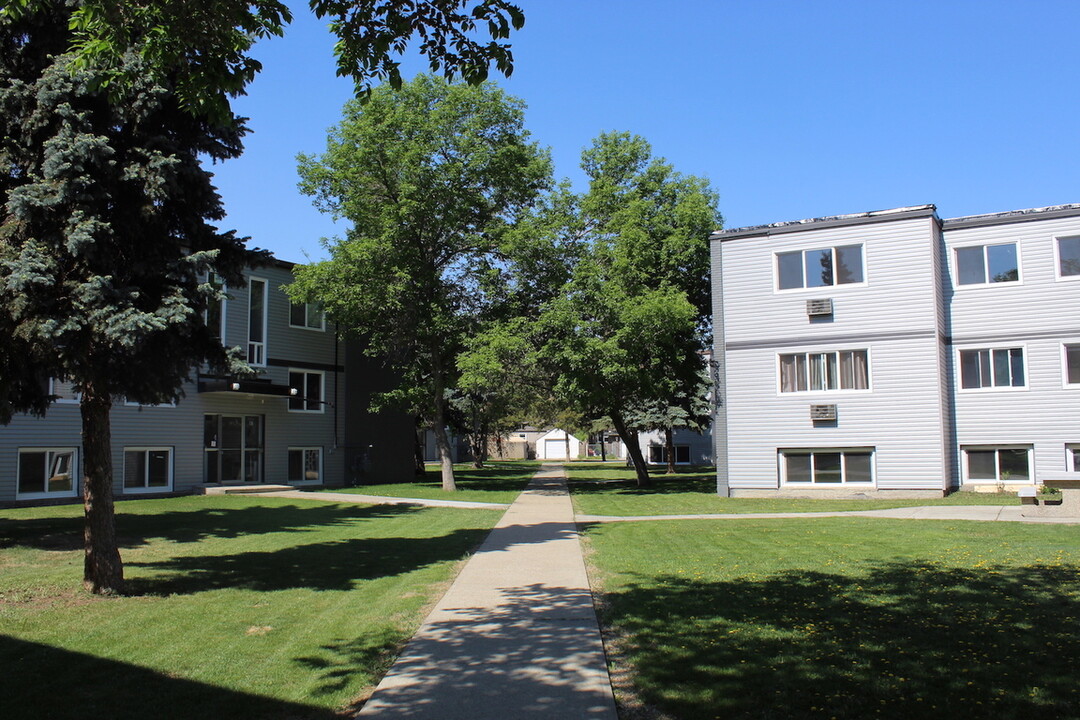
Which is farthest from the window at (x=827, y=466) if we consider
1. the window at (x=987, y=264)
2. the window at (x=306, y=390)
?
the window at (x=306, y=390)

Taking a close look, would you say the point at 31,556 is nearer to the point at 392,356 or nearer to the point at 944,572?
the point at 944,572

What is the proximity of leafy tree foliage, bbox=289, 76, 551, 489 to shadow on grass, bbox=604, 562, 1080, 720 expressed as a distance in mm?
19830

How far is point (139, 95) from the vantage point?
8805 mm

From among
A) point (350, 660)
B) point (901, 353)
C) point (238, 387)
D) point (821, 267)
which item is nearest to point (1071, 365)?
point (901, 353)

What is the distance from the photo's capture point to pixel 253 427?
27.6m

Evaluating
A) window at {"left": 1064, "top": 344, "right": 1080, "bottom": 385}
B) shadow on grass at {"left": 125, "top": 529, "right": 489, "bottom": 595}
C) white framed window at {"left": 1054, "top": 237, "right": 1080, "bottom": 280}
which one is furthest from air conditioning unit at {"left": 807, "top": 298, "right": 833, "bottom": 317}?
shadow on grass at {"left": 125, "top": 529, "right": 489, "bottom": 595}

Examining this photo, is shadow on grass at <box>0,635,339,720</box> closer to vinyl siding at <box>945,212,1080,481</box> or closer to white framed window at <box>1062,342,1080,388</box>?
vinyl siding at <box>945,212,1080,481</box>

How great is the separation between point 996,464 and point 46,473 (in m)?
26.0

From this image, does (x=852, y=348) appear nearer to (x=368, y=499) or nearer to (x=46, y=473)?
(x=368, y=499)

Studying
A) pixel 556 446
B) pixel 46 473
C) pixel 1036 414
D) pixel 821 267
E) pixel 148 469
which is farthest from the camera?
pixel 556 446

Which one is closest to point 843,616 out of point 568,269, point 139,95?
point 139,95

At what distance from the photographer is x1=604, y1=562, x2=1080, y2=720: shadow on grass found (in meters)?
5.07

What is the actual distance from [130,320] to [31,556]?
231 inches

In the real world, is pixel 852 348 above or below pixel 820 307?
below
